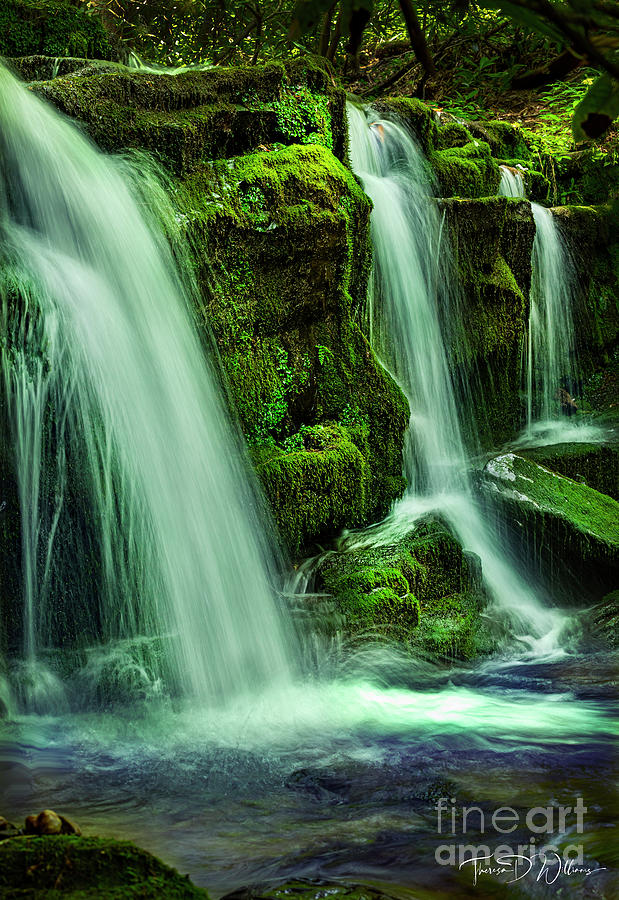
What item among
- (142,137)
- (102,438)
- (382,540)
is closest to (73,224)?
(142,137)

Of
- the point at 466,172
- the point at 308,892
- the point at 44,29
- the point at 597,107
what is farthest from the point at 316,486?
the point at 44,29

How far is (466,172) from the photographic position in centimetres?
827

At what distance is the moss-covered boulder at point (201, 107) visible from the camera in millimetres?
5355

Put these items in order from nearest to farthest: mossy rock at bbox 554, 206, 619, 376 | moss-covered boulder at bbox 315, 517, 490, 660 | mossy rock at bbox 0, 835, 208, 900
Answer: mossy rock at bbox 0, 835, 208, 900 < moss-covered boulder at bbox 315, 517, 490, 660 < mossy rock at bbox 554, 206, 619, 376

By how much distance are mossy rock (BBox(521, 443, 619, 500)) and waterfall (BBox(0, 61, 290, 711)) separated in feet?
9.54

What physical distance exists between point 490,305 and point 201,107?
334 centimetres

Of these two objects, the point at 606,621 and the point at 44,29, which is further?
the point at 44,29

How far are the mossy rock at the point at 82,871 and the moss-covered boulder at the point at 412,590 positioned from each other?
307 cm

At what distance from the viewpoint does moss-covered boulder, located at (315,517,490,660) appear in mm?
5008

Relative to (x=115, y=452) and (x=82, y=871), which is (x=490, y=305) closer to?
(x=115, y=452)

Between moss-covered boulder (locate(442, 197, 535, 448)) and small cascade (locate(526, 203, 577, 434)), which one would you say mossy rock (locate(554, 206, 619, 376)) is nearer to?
small cascade (locate(526, 203, 577, 434))

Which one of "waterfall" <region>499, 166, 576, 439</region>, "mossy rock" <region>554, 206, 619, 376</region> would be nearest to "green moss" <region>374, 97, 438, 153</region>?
"waterfall" <region>499, 166, 576, 439</region>

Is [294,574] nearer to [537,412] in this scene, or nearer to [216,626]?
[216,626]

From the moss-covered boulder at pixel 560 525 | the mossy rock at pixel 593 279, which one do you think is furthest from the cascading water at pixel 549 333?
the moss-covered boulder at pixel 560 525
